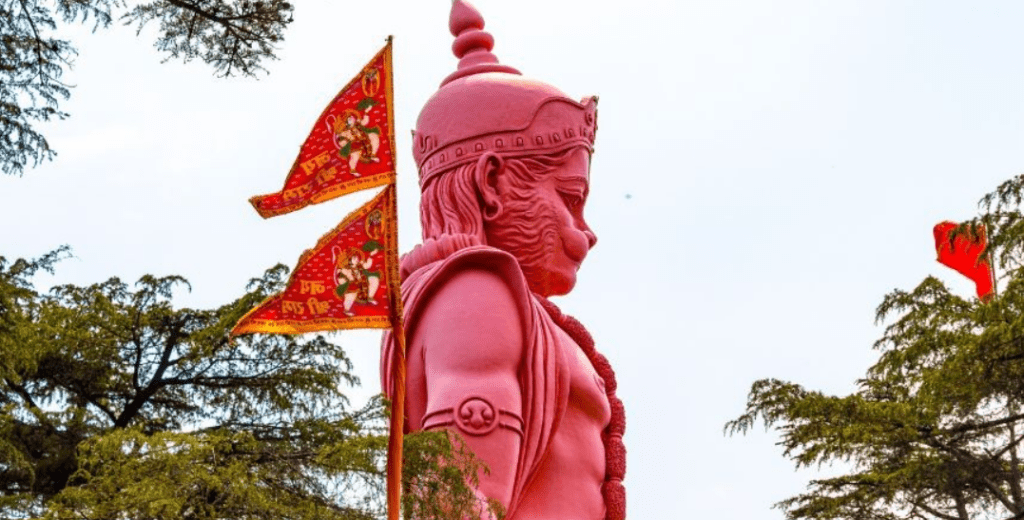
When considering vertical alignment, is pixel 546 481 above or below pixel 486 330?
below

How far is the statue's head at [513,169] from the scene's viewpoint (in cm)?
806

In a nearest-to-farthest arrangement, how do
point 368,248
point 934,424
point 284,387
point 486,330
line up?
1. point 368,248
2. point 486,330
3. point 284,387
4. point 934,424

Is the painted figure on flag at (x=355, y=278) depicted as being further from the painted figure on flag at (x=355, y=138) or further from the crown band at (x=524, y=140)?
the crown band at (x=524, y=140)

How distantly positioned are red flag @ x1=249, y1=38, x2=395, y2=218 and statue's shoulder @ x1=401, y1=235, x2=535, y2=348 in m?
1.86

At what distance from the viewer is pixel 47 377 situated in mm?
11461

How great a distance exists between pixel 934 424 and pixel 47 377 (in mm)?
6933

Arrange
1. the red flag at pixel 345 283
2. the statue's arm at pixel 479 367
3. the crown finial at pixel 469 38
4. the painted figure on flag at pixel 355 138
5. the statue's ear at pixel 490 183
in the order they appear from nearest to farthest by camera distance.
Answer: the red flag at pixel 345 283
the painted figure on flag at pixel 355 138
the statue's arm at pixel 479 367
the statue's ear at pixel 490 183
the crown finial at pixel 469 38


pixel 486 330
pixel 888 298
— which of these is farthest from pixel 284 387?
pixel 888 298

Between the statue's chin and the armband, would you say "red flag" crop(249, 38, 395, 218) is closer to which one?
the armband

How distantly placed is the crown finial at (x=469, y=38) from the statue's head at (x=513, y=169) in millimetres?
414

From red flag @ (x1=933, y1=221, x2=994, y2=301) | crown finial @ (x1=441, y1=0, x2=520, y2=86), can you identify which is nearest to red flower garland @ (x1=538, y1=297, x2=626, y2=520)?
crown finial @ (x1=441, y1=0, x2=520, y2=86)

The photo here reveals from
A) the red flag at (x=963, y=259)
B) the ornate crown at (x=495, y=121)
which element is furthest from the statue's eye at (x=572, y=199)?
the red flag at (x=963, y=259)

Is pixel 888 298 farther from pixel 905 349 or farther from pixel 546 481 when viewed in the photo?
pixel 546 481

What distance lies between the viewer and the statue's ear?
26.4ft
